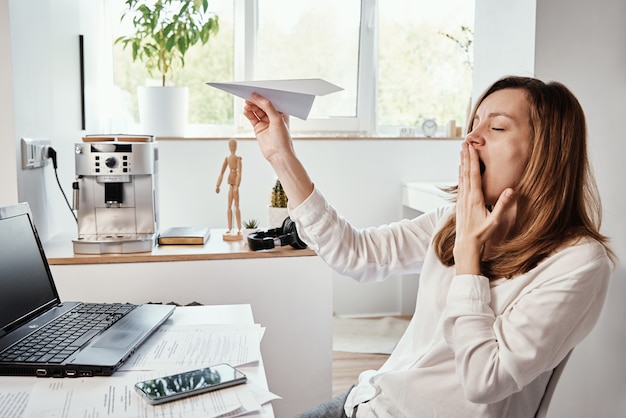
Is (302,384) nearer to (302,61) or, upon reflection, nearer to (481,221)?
(481,221)

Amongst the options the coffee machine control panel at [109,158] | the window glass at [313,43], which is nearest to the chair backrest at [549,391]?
the coffee machine control panel at [109,158]

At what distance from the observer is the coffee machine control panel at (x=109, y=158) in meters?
2.27

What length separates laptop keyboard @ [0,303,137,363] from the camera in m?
1.26

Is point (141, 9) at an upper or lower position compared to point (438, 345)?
upper

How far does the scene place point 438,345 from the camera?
1.32m

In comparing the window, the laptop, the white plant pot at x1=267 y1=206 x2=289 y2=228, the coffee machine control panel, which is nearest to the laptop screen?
the laptop

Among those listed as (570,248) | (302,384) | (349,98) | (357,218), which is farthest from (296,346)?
(349,98)

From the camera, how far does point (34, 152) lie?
91.0 inches

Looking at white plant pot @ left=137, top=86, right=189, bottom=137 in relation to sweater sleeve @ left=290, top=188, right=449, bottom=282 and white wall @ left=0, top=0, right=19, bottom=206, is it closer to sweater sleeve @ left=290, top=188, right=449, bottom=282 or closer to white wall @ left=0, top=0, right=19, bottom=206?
white wall @ left=0, top=0, right=19, bottom=206

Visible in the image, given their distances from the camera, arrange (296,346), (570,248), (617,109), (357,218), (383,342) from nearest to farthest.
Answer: (570,248) < (617,109) < (296,346) < (383,342) < (357,218)

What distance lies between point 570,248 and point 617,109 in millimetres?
1052

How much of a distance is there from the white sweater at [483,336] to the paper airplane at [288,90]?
0.21 meters

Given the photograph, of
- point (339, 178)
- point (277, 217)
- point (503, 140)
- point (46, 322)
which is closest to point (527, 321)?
point (503, 140)

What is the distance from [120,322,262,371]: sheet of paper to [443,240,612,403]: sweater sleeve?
1.33 ft
